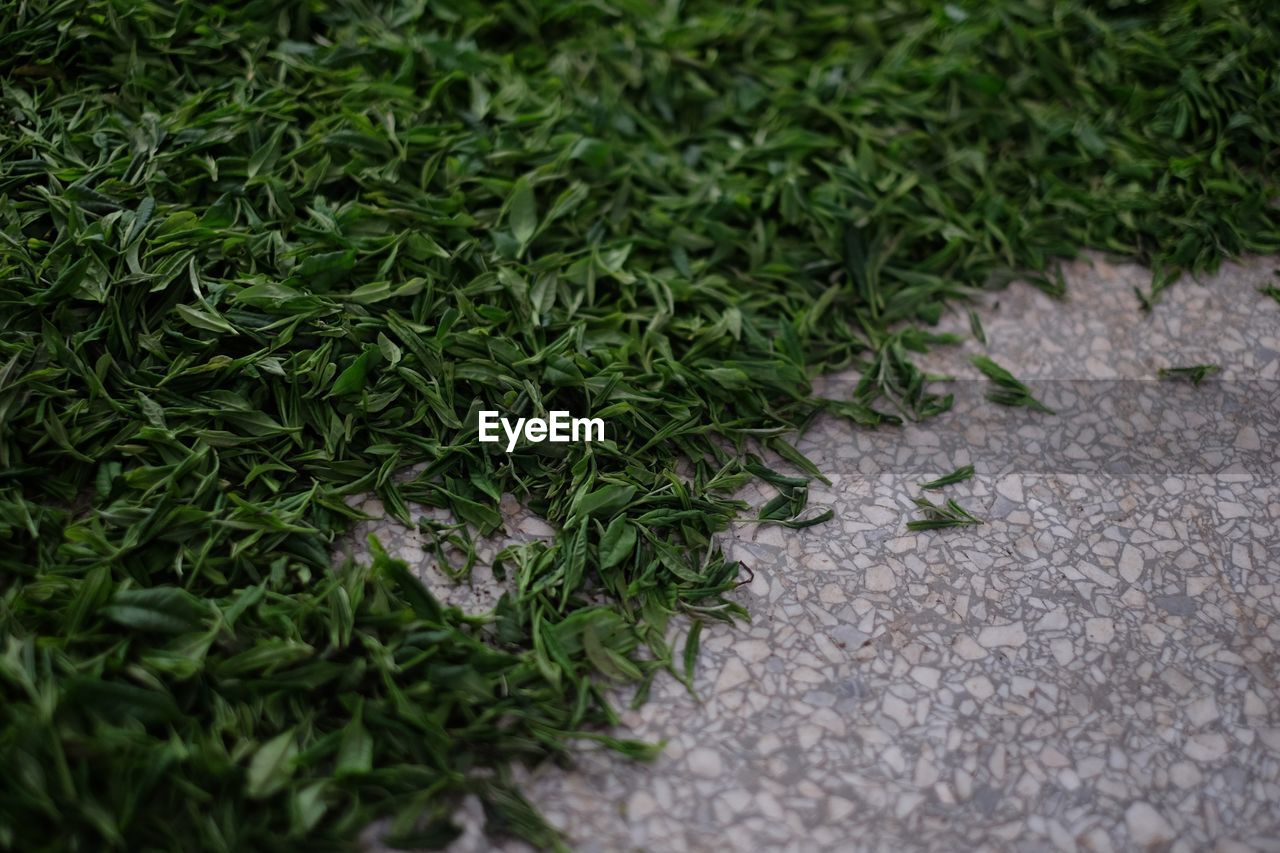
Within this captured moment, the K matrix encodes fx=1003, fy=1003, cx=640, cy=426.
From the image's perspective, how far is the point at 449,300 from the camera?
151 centimetres

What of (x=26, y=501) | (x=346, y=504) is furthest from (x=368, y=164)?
(x=26, y=501)

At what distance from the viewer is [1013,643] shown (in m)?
1.32

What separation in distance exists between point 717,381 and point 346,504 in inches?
21.9

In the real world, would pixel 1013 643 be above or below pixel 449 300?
below

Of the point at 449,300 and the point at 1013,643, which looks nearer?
the point at 1013,643

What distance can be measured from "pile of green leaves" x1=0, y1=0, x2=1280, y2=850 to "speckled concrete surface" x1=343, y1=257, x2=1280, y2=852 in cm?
8

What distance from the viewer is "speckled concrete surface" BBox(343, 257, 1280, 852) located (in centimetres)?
117

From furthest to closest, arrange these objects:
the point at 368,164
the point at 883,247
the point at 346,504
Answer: the point at 883,247 < the point at 368,164 < the point at 346,504

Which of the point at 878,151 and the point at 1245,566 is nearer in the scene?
the point at 1245,566

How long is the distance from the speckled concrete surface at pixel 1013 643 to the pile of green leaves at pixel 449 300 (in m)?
0.08

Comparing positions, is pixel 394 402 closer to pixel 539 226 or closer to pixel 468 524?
pixel 468 524

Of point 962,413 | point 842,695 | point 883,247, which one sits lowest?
point 842,695

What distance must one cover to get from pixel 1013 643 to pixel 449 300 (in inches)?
36.7

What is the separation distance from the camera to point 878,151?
1.80 m
